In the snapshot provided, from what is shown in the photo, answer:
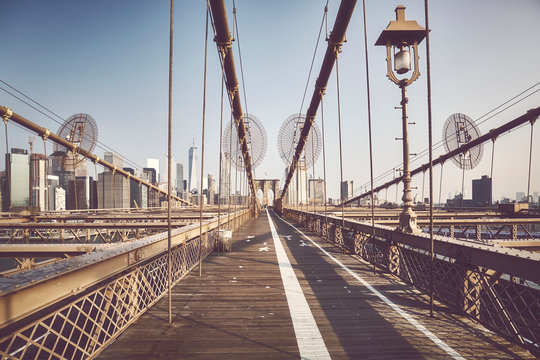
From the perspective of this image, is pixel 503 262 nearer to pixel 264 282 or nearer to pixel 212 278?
pixel 264 282

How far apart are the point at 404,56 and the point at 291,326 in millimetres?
7480

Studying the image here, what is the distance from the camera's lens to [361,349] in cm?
375

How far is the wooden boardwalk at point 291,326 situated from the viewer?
368cm

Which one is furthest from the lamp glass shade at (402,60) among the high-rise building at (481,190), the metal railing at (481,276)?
the high-rise building at (481,190)

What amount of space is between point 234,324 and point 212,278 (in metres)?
2.87

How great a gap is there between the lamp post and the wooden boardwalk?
2.31m

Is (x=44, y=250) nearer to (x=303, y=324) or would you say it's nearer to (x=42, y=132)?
(x=303, y=324)

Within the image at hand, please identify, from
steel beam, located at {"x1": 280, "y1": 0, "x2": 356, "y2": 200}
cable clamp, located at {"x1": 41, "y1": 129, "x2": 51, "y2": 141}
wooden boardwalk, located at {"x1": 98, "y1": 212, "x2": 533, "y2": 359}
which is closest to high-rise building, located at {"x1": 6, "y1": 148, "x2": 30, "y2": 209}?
cable clamp, located at {"x1": 41, "y1": 129, "x2": 51, "y2": 141}

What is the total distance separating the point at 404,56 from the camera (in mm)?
6957

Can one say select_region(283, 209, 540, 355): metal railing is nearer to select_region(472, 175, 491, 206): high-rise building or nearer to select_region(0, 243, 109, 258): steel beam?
select_region(0, 243, 109, 258): steel beam

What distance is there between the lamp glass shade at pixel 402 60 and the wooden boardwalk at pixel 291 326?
598 cm

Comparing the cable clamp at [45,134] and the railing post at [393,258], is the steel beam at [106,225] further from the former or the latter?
the cable clamp at [45,134]

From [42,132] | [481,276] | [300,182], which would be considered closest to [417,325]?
[481,276]

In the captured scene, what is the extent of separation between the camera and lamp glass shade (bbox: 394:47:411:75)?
695cm
